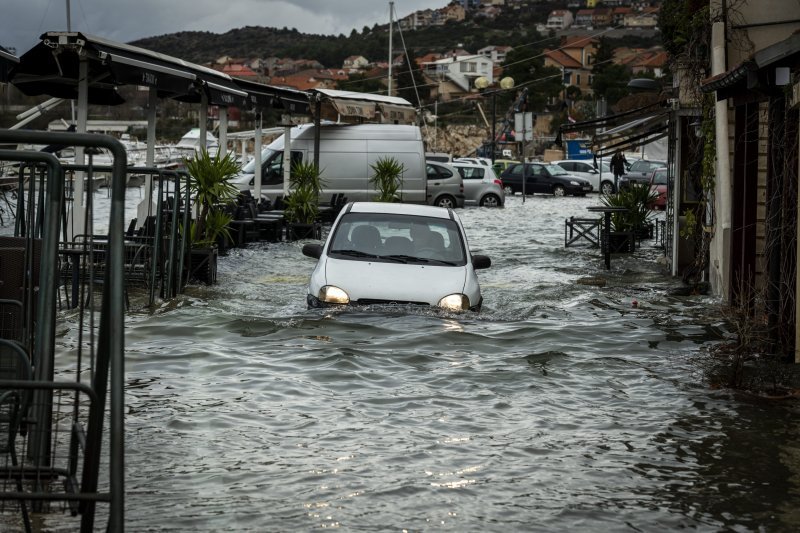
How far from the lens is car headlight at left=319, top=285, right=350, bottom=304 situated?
39.5 feet

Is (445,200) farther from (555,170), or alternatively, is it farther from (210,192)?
A: (210,192)

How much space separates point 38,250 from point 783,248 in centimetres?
621

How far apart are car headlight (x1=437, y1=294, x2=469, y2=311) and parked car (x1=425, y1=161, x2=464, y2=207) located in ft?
84.9

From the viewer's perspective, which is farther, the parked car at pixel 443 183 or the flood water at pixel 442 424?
the parked car at pixel 443 183

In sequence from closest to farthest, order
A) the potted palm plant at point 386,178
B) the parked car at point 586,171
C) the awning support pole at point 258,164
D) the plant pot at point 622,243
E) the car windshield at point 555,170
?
the plant pot at point 622,243
the awning support pole at point 258,164
the potted palm plant at point 386,178
the car windshield at point 555,170
the parked car at point 586,171

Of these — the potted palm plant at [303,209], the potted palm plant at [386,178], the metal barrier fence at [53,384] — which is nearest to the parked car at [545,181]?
the potted palm plant at [386,178]

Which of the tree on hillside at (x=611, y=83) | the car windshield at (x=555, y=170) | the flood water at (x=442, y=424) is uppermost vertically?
the tree on hillside at (x=611, y=83)

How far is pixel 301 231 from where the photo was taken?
2623 cm

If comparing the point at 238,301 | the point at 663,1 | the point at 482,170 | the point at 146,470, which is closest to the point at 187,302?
the point at 238,301

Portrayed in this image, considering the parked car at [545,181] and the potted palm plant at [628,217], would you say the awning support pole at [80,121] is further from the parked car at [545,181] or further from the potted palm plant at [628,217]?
the parked car at [545,181]

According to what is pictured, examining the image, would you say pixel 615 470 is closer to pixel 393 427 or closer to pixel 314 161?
pixel 393 427

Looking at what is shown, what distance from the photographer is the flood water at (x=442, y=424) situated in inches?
248

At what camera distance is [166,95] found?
21.2 meters

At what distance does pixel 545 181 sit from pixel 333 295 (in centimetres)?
4182
